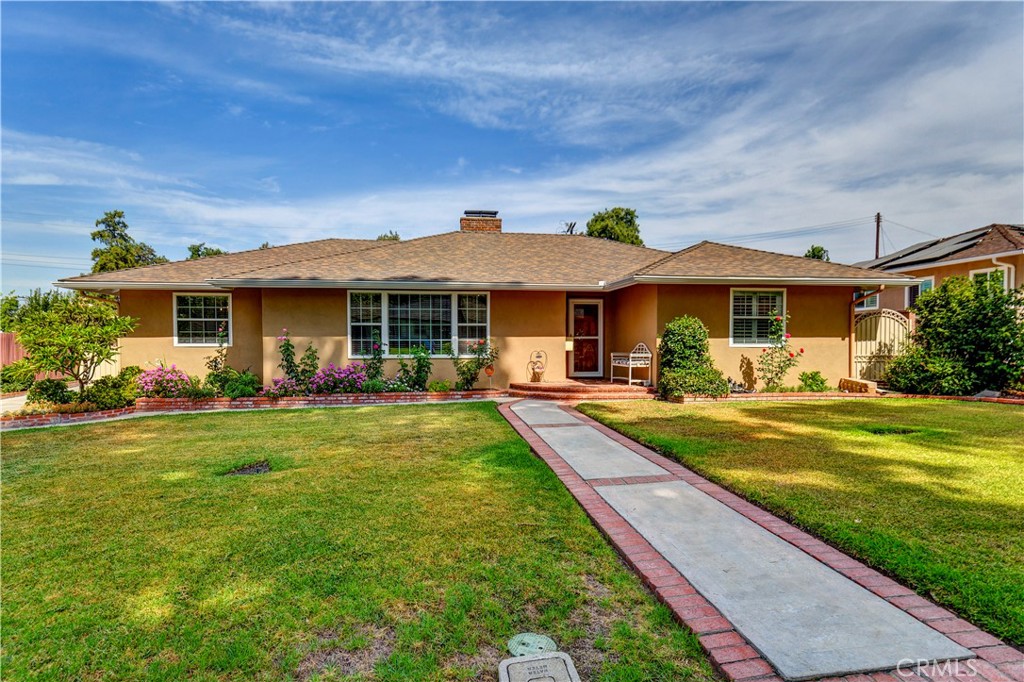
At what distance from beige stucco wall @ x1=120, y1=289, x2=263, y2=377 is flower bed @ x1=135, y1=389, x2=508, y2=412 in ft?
6.08

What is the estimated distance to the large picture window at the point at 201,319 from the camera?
40.9ft

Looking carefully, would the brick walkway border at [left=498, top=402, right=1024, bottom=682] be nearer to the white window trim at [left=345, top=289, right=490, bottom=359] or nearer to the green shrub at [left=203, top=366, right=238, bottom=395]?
the white window trim at [left=345, top=289, right=490, bottom=359]

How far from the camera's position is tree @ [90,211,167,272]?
26672 mm

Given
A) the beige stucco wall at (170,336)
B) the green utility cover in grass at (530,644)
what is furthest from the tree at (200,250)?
the green utility cover in grass at (530,644)

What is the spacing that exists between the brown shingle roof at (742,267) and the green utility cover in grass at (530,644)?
9428 mm

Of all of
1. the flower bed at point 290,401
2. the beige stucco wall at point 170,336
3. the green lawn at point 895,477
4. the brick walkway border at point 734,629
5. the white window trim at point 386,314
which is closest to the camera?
the brick walkway border at point 734,629

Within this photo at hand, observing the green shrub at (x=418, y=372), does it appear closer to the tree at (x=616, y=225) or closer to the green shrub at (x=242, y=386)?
the green shrub at (x=242, y=386)

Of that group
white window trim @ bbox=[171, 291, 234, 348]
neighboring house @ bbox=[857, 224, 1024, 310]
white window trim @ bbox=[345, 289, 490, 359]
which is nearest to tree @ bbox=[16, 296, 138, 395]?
white window trim @ bbox=[171, 291, 234, 348]

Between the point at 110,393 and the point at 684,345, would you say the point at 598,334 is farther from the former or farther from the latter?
the point at 110,393

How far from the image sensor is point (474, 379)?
1226cm

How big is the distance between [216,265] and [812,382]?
16.5m

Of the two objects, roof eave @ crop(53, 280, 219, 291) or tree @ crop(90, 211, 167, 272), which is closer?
roof eave @ crop(53, 280, 219, 291)

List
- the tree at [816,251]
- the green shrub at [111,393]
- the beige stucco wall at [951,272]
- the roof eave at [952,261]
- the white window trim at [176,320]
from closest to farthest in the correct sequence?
the green shrub at [111,393]
the white window trim at [176,320]
the roof eave at [952,261]
the beige stucco wall at [951,272]
the tree at [816,251]

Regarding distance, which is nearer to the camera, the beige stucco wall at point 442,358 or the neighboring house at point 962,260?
the beige stucco wall at point 442,358
